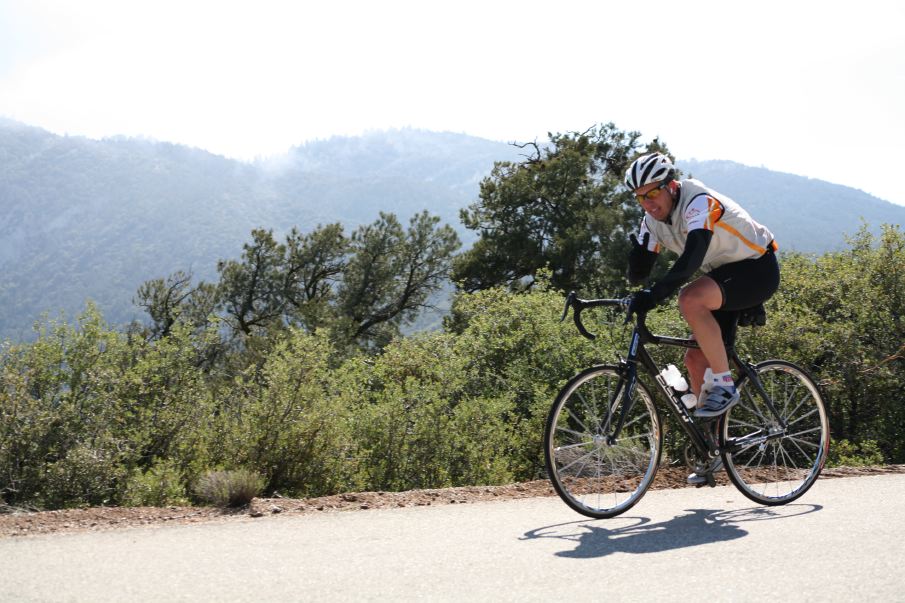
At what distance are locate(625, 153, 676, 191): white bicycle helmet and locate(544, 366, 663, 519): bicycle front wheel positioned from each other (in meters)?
1.24

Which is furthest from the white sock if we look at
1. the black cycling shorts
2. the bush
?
the bush

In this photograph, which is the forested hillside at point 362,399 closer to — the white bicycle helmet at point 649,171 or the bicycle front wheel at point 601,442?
the bicycle front wheel at point 601,442

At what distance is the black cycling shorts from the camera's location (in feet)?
17.5

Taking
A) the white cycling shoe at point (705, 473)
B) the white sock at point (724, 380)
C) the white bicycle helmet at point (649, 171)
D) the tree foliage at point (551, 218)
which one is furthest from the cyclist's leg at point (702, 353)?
the tree foliage at point (551, 218)

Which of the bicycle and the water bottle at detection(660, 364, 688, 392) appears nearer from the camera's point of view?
the bicycle

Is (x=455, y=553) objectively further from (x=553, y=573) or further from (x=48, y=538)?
(x=48, y=538)

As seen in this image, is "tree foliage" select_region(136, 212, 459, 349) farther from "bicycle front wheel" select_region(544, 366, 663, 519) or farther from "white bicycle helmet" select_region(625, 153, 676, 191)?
"white bicycle helmet" select_region(625, 153, 676, 191)

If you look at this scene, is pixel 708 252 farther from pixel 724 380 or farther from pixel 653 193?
pixel 724 380

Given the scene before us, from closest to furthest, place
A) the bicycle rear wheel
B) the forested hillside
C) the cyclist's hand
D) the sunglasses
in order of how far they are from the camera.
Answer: the cyclist's hand, the sunglasses, the bicycle rear wheel, the forested hillside

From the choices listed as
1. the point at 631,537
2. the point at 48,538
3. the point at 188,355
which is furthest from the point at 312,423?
the point at 631,537

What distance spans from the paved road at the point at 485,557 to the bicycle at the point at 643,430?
23cm

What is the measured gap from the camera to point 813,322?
1128 centimetres

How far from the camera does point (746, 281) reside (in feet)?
17.6

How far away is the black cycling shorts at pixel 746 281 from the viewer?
5.33 m
